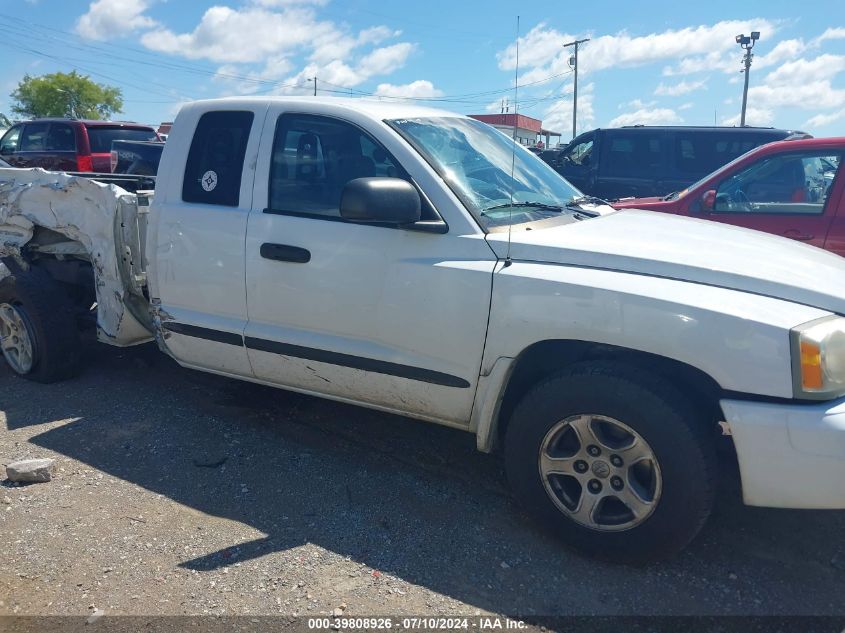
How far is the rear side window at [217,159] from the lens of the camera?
376 centimetres

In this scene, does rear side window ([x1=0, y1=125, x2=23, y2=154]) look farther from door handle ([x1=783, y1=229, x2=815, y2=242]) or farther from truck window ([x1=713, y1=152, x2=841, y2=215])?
door handle ([x1=783, y1=229, x2=815, y2=242])

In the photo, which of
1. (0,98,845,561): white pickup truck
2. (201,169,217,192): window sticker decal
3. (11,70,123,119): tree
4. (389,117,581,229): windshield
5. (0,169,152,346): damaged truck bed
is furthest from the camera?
(11,70,123,119): tree

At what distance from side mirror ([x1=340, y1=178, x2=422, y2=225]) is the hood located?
37 centimetres

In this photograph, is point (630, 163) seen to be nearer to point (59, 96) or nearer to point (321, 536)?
point (321, 536)

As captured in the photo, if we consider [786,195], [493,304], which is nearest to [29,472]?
[493,304]

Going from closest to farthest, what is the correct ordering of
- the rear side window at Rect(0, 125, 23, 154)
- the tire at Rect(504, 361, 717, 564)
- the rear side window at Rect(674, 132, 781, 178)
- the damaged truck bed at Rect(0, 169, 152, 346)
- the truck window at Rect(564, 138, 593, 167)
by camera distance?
the tire at Rect(504, 361, 717, 564) → the damaged truck bed at Rect(0, 169, 152, 346) → the rear side window at Rect(674, 132, 781, 178) → the truck window at Rect(564, 138, 593, 167) → the rear side window at Rect(0, 125, 23, 154)

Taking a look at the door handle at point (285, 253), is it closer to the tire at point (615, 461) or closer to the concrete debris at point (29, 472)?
the tire at point (615, 461)

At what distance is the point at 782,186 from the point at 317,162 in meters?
3.78

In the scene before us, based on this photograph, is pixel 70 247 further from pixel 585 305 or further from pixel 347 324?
pixel 585 305

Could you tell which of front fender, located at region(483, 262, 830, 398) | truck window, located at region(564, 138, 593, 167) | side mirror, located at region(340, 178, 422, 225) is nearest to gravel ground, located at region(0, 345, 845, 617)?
front fender, located at region(483, 262, 830, 398)

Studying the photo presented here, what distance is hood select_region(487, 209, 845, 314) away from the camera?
267cm

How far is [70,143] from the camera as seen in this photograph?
12461 millimetres

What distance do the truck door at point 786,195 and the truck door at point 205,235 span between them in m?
3.77

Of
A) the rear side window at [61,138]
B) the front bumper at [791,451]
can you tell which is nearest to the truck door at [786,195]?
the front bumper at [791,451]
